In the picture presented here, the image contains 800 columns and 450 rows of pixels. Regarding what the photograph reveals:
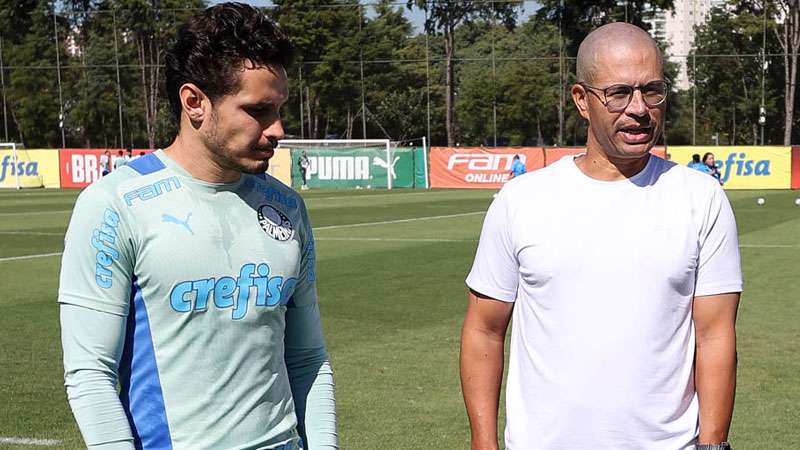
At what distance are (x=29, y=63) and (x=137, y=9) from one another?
Answer: 24.9 ft

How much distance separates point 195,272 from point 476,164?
4423 cm

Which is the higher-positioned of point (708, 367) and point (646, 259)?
point (646, 259)

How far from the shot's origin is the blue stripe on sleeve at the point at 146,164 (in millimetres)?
2771

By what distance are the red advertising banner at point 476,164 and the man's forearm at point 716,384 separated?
4219 centimetres

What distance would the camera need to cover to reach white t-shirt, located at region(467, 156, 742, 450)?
3158 mm

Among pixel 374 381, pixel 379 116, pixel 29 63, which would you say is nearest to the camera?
pixel 374 381

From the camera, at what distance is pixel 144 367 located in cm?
268

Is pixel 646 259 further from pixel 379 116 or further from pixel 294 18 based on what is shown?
pixel 294 18

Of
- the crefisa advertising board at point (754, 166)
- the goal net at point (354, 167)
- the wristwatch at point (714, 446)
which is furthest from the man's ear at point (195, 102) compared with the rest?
the goal net at point (354, 167)

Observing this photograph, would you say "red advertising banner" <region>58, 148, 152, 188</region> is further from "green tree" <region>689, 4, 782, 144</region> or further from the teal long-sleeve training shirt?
the teal long-sleeve training shirt

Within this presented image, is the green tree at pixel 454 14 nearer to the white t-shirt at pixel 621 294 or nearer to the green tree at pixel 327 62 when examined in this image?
the green tree at pixel 327 62

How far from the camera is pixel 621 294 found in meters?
3.16

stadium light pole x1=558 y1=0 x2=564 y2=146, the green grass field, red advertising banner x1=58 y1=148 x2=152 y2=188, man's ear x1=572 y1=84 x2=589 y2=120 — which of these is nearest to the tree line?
stadium light pole x1=558 y1=0 x2=564 y2=146

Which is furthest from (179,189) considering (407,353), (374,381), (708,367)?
(407,353)
